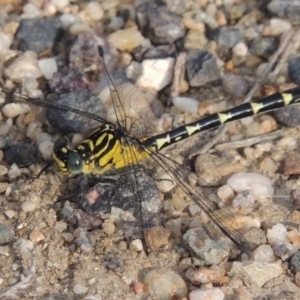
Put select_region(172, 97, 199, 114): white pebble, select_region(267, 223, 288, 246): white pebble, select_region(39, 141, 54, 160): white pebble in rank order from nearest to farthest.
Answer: select_region(267, 223, 288, 246): white pebble, select_region(39, 141, 54, 160): white pebble, select_region(172, 97, 199, 114): white pebble

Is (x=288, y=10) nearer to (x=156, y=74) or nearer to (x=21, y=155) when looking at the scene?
(x=156, y=74)

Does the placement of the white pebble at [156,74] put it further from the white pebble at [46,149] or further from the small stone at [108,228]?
the small stone at [108,228]

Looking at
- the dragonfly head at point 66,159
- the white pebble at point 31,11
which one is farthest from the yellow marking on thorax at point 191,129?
the white pebble at point 31,11

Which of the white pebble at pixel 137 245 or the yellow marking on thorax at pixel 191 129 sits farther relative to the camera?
the yellow marking on thorax at pixel 191 129

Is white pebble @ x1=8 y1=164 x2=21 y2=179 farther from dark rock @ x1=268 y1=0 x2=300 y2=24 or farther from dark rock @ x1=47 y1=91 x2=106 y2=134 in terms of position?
dark rock @ x1=268 y1=0 x2=300 y2=24

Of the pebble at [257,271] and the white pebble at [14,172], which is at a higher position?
the white pebble at [14,172]

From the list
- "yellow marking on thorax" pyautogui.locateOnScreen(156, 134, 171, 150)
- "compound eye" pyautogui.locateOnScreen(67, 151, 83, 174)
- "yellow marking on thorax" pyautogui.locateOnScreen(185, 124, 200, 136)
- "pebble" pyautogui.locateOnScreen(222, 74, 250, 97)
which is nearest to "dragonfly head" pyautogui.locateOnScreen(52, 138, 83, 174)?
"compound eye" pyautogui.locateOnScreen(67, 151, 83, 174)

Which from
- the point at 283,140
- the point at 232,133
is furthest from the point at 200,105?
the point at 283,140
